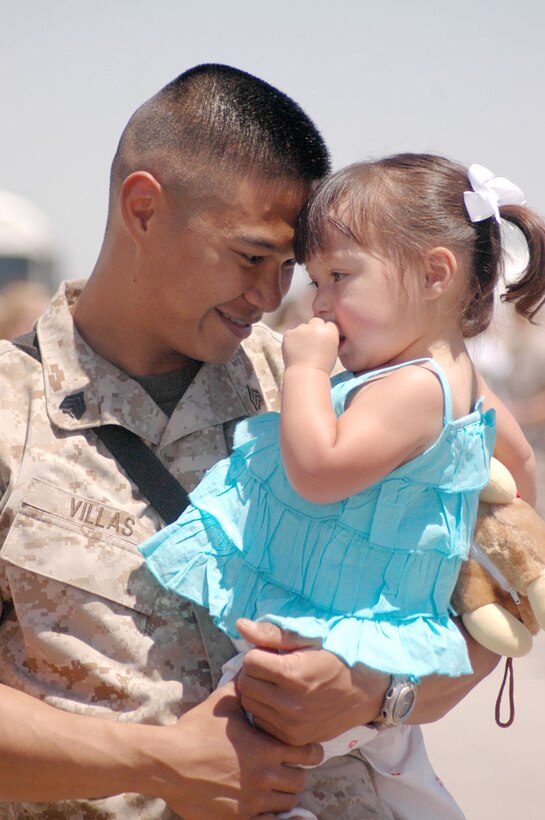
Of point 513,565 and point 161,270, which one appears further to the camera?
point 161,270

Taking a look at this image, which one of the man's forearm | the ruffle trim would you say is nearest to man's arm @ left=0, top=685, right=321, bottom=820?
the man's forearm

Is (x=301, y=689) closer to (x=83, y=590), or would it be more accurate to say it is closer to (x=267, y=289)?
(x=83, y=590)

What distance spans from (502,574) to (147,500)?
92cm

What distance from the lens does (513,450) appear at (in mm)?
2846

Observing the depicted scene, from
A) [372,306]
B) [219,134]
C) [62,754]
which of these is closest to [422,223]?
[372,306]

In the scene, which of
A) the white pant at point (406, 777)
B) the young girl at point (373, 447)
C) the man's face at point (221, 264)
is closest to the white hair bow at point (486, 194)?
the young girl at point (373, 447)

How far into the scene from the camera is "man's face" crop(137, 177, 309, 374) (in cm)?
295

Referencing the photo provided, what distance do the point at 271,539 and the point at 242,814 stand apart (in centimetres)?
63

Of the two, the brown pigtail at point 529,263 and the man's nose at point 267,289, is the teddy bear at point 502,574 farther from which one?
the man's nose at point 267,289

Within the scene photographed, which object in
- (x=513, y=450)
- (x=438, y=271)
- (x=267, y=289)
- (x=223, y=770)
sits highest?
(x=438, y=271)

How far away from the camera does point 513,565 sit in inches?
100

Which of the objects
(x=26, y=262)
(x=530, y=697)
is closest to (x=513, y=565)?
(x=530, y=697)

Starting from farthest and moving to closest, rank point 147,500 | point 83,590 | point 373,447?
point 147,500 → point 83,590 → point 373,447

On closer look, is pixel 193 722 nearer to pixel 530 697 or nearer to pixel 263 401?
pixel 263 401
